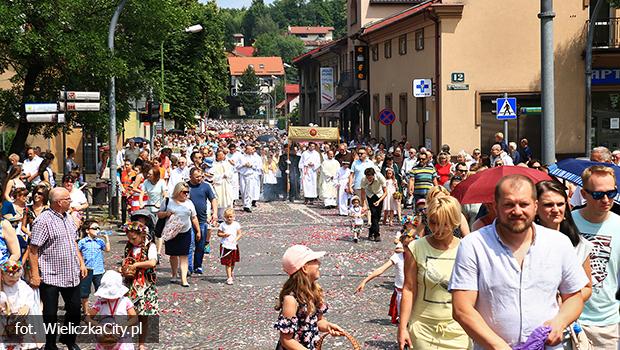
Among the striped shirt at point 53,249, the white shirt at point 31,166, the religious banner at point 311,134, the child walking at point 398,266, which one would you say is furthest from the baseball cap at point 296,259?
the religious banner at point 311,134

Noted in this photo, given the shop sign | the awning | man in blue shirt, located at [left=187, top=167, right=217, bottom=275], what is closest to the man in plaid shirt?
man in blue shirt, located at [left=187, top=167, right=217, bottom=275]

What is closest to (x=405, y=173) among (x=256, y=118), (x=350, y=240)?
(x=350, y=240)

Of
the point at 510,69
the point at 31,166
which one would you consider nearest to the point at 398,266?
the point at 31,166

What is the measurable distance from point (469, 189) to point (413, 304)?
6.96ft

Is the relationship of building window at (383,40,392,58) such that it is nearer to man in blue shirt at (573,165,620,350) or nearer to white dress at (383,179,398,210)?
white dress at (383,179,398,210)

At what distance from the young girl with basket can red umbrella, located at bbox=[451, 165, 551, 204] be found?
3.35 metres

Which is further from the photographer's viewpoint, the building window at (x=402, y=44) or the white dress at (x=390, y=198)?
the building window at (x=402, y=44)

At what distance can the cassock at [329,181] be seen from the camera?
27.7 metres

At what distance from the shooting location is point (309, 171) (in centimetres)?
2911

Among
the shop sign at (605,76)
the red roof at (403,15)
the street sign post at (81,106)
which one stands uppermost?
the red roof at (403,15)

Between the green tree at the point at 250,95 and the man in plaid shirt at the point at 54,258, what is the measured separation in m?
151

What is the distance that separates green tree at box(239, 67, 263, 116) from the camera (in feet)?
533

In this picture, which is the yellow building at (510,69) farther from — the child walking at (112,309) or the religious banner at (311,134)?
the child walking at (112,309)

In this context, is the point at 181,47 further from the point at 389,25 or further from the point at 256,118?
the point at 256,118
